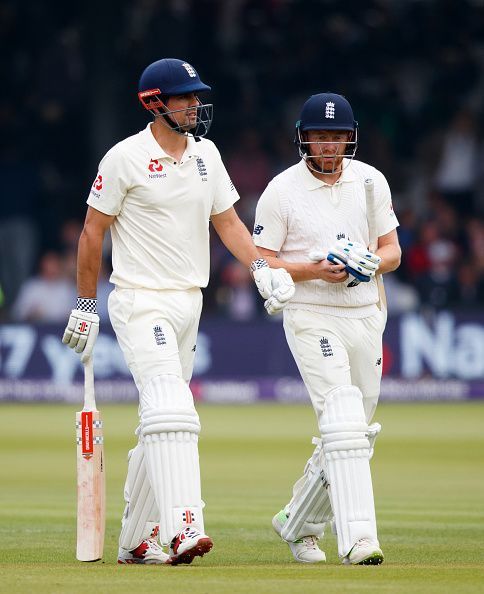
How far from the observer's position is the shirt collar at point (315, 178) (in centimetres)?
583

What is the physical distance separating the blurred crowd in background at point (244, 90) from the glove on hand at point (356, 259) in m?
10.1

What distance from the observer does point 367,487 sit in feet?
17.8

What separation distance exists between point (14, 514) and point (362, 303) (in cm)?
250

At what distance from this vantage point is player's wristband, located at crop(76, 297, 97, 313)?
552 centimetres

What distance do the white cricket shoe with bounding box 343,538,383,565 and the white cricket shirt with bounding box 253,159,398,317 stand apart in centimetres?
93

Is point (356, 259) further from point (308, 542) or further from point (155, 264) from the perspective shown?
point (308, 542)

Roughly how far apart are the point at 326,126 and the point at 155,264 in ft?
2.91

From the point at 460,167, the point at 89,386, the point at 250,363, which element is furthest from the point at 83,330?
the point at 460,167

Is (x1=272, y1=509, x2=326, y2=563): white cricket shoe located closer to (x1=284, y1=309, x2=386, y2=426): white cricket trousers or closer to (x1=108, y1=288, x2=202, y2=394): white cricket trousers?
(x1=284, y1=309, x2=386, y2=426): white cricket trousers

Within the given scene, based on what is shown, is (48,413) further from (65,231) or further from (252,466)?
(252,466)

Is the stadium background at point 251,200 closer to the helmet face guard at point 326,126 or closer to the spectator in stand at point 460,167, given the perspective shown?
the spectator in stand at point 460,167

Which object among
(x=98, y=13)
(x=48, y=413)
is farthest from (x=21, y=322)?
(x=98, y=13)

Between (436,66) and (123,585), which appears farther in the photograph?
(436,66)

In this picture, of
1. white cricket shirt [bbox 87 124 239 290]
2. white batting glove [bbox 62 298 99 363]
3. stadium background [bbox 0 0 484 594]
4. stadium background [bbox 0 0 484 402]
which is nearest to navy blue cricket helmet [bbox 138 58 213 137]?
white cricket shirt [bbox 87 124 239 290]
